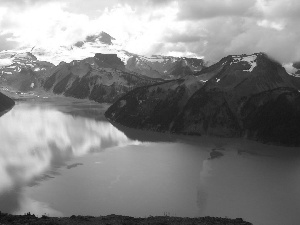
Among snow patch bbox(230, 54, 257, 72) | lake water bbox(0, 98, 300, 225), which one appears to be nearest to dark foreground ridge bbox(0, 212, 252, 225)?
lake water bbox(0, 98, 300, 225)

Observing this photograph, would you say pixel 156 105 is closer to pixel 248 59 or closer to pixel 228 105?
pixel 228 105

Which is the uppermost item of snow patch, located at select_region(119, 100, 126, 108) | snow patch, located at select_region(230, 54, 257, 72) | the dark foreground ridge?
snow patch, located at select_region(230, 54, 257, 72)

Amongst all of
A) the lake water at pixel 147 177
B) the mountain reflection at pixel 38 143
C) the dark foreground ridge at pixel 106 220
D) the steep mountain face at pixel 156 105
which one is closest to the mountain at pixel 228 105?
the steep mountain face at pixel 156 105

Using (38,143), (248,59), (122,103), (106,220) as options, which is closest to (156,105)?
(122,103)

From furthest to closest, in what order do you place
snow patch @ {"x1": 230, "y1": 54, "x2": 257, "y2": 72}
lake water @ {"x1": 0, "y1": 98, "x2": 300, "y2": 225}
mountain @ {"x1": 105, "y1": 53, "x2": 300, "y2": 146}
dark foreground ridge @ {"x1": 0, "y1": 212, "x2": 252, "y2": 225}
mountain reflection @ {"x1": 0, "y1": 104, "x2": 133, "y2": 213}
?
snow patch @ {"x1": 230, "y1": 54, "x2": 257, "y2": 72} < mountain @ {"x1": 105, "y1": 53, "x2": 300, "y2": 146} < mountain reflection @ {"x1": 0, "y1": 104, "x2": 133, "y2": 213} < lake water @ {"x1": 0, "y1": 98, "x2": 300, "y2": 225} < dark foreground ridge @ {"x1": 0, "y1": 212, "x2": 252, "y2": 225}

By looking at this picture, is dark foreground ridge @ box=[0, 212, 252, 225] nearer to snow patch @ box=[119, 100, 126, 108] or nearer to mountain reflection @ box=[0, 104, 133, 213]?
mountain reflection @ box=[0, 104, 133, 213]

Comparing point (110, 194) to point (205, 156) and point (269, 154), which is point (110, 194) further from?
point (269, 154)
